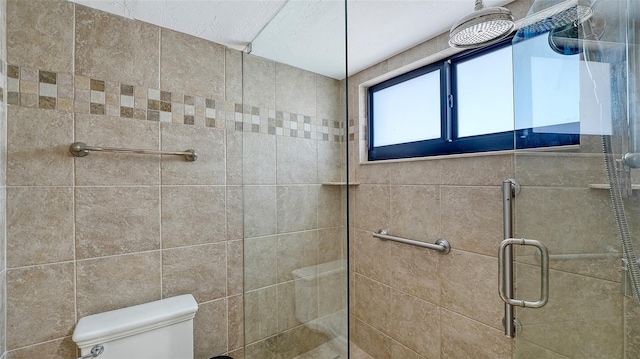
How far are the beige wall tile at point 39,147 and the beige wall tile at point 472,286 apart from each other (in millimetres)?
1816

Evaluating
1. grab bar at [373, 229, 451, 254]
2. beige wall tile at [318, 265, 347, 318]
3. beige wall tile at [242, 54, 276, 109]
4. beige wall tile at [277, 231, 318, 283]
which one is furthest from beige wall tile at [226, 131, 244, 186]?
grab bar at [373, 229, 451, 254]

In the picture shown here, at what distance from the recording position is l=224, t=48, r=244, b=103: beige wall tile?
1.48 metres

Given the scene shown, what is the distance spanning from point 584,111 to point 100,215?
6.11ft

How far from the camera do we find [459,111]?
1531 millimetres

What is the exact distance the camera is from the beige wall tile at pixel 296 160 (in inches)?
42.9

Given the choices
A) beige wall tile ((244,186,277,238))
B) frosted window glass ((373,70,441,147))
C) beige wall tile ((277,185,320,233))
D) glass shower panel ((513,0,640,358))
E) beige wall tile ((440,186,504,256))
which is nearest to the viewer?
glass shower panel ((513,0,640,358))

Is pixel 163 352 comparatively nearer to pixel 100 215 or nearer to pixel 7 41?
pixel 100 215

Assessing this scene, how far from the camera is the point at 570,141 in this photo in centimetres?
88

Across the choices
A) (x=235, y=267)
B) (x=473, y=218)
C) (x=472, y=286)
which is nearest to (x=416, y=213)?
(x=473, y=218)

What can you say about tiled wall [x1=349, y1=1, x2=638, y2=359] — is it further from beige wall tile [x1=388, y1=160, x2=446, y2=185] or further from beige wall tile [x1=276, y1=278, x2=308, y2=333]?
beige wall tile [x1=276, y1=278, x2=308, y2=333]

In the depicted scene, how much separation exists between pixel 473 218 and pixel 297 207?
0.86 meters

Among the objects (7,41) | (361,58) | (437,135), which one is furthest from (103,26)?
(437,135)

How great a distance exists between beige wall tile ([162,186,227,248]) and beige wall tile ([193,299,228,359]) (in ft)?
1.15

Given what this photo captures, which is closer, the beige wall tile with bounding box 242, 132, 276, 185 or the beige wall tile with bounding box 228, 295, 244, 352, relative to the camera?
the beige wall tile with bounding box 242, 132, 276, 185
